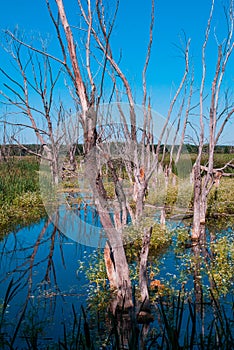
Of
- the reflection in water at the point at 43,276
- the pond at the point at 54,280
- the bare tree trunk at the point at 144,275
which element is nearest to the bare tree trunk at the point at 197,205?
the pond at the point at 54,280

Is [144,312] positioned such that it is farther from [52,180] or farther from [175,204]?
[52,180]

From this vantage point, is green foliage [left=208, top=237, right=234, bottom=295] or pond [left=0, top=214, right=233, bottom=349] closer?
pond [left=0, top=214, right=233, bottom=349]

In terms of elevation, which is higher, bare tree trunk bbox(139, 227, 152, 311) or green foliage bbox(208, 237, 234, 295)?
bare tree trunk bbox(139, 227, 152, 311)

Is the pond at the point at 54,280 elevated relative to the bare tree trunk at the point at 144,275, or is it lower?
lower

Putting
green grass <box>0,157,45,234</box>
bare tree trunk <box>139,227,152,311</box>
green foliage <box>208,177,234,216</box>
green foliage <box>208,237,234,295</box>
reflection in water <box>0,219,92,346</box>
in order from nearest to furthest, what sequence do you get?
1. bare tree trunk <box>139,227,152,311</box>
2. reflection in water <box>0,219,92,346</box>
3. green foliage <box>208,237,234,295</box>
4. green grass <box>0,157,45,234</box>
5. green foliage <box>208,177,234,216</box>

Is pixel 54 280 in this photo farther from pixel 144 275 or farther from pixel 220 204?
pixel 220 204

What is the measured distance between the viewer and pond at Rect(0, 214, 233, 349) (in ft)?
15.0

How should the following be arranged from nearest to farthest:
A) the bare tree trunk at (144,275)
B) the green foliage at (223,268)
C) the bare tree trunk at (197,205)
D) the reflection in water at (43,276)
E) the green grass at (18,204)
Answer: the bare tree trunk at (144,275) → the reflection in water at (43,276) → the green foliage at (223,268) → the bare tree trunk at (197,205) → the green grass at (18,204)

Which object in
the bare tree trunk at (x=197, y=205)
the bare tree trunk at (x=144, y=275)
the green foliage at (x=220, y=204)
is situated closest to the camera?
the bare tree trunk at (x=144, y=275)

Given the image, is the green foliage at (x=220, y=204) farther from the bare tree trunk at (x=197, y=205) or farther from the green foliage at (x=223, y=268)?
the green foliage at (x=223, y=268)

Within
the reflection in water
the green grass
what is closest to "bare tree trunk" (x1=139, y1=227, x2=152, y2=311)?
the reflection in water

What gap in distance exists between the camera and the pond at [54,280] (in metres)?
4.57

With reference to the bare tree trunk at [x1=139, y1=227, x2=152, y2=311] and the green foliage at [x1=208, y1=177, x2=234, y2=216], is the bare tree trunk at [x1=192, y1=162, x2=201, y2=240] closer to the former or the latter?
the green foliage at [x1=208, y1=177, x2=234, y2=216]

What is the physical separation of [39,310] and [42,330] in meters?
0.59
